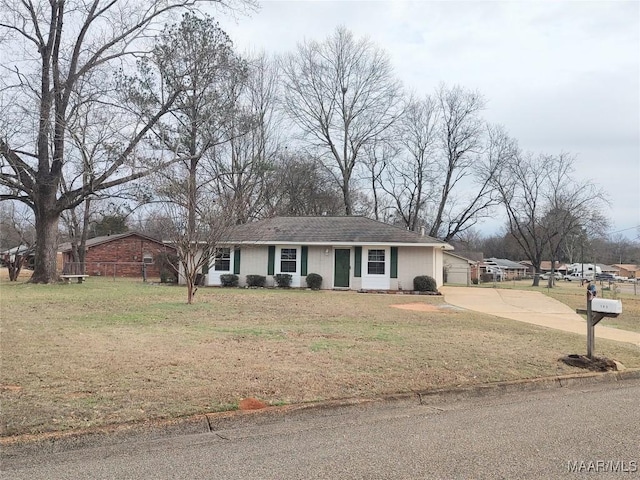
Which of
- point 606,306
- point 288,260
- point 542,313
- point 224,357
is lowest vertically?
point 542,313

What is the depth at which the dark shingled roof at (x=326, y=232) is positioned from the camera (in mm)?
23531

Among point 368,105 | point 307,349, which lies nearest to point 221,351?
point 307,349

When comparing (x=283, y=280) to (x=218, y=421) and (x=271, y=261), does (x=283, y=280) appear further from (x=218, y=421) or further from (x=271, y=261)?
(x=218, y=421)

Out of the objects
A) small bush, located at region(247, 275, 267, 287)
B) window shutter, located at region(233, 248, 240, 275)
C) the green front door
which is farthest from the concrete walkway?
window shutter, located at region(233, 248, 240, 275)

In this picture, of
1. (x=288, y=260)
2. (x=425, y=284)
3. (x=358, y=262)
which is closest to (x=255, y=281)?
(x=288, y=260)

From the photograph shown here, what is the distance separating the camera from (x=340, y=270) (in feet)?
78.6

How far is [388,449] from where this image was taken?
13.8 ft

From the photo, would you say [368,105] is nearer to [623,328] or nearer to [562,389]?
[623,328]

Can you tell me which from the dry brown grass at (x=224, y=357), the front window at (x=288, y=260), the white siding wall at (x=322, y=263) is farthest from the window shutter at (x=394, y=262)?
the dry brown grass at (x=224, y=357)

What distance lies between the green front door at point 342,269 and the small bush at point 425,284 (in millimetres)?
3214

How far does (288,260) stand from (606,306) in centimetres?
1808

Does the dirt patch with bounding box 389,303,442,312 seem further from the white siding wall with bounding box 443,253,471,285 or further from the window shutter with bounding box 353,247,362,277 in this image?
the white siding wall with bounding box 443,253,471,285

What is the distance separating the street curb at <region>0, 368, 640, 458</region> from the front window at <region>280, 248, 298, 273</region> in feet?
60.2

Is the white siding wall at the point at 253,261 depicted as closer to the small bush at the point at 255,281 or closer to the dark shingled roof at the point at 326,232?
the small bush at the point at 255,281
